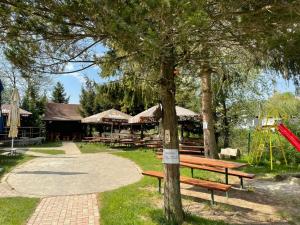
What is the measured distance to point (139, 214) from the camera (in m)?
6.48

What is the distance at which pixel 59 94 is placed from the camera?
5397 centimetres

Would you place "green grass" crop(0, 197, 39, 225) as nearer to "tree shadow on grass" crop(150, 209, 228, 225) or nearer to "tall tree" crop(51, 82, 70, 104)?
"tree shadow on grass" crop(150, 209, 228, 225)

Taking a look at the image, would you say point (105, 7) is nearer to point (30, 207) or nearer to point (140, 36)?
point (140, 36)

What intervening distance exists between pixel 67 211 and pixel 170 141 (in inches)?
103

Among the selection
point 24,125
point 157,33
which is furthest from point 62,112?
point 157,33

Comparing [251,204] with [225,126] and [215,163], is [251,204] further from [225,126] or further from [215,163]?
[225,126]

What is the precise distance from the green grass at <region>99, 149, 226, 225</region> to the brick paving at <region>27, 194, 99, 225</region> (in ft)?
0.69

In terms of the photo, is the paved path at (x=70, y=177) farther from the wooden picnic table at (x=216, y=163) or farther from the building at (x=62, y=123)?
the building at (x=62, y=123)

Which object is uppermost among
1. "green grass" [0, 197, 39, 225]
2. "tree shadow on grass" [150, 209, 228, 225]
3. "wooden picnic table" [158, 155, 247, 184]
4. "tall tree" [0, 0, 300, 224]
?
"tall tree" [0, 0, 300, 224]

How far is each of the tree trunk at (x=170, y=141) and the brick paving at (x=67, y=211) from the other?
1381mm

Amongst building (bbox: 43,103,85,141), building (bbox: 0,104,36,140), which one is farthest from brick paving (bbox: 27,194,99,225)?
building (bbox: 43,103,85,141)

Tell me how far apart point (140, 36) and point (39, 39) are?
6.80 ft

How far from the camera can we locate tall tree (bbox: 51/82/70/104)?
175 ft

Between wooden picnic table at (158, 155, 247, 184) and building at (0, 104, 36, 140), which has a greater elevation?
building at (0, 104, 36, 140)
